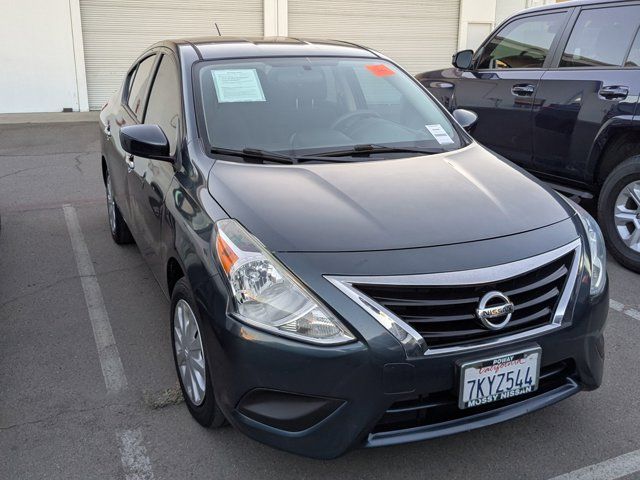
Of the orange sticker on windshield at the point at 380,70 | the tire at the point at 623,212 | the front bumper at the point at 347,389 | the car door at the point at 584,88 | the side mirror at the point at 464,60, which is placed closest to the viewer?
the front bumper at the point at 347,389

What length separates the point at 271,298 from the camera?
2.36 metres

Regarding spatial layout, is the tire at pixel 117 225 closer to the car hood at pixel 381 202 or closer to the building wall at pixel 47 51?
the car hood at pixel 381 202

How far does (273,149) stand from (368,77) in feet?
→ 3.39

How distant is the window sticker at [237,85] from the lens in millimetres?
3506

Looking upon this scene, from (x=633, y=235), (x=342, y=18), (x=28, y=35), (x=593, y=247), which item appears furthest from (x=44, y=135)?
(x=593, y=247)

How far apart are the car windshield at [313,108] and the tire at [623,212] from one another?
170 cm

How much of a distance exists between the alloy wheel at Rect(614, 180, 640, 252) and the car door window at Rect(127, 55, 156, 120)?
3.41m

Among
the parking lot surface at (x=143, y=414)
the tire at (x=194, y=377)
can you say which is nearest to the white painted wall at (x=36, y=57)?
the parking lot surface at (x=143, y=414)

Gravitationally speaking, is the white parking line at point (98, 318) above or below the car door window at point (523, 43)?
below

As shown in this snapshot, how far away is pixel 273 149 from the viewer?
3285 mm

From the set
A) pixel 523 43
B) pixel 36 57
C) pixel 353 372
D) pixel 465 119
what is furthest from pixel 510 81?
pixel 36 57

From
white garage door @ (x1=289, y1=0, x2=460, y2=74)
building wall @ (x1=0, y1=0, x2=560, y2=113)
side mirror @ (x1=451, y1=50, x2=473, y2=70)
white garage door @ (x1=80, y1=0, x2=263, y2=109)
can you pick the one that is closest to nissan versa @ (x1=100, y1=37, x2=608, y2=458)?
side mirror @ (x1=451, y1=50, x2=473, y2=70)

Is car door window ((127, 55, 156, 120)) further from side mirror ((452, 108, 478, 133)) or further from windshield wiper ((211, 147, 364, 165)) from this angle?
side mirror ((452, 108, 478, 133))

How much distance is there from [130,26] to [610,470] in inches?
514
